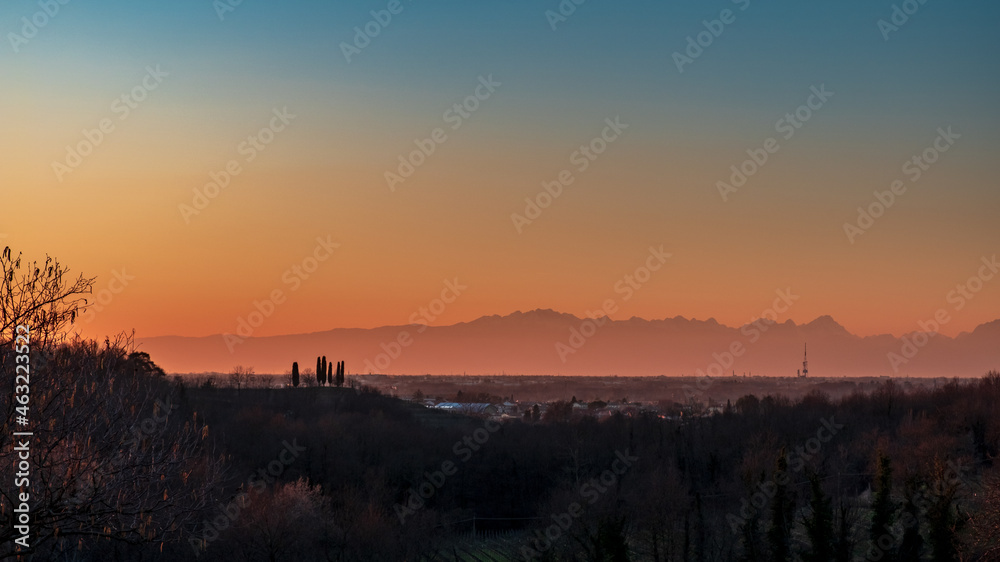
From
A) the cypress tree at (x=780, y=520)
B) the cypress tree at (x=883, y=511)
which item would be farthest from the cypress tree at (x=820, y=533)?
the cypress tree at (x=883, y=511)

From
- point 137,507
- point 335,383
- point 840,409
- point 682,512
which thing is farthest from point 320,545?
point 840,409

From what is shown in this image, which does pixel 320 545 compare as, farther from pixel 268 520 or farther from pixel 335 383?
pixel 335 383

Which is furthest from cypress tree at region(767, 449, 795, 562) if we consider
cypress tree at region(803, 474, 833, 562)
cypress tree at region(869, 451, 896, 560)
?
cypress tree at region(869, 451, 896, 560)

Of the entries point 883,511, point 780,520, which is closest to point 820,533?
point 780,520

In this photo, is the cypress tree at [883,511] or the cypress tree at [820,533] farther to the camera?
the cypress tree at [883,511]

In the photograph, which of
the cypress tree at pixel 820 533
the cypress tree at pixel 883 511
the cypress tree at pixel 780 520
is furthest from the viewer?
the cypress tree at pixel 883 511

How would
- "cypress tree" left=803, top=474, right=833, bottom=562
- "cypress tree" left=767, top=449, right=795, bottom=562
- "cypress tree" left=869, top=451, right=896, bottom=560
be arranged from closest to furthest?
"cypress tree" left=803, top=474, right=833, bottom=562
"cypress tree" left=767, top=449, right=795, bottom=562
"cypress tree" left=869, top=451, right=896, bottom=560

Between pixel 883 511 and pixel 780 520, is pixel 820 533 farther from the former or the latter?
pixel 883 511

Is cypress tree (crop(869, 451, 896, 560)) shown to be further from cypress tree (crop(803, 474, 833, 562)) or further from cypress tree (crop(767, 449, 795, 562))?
cypress tree (crop(767, 449, 795, 562))

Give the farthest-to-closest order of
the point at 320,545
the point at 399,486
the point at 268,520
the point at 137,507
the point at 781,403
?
1. the point at 781,403
2. the point at 399,486
3. the point at 320,545
4. the point at 268,520
5. the point at 137,507

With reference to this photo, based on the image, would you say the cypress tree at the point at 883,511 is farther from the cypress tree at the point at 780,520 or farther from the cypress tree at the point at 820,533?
the cypress tree at the point at 780,520

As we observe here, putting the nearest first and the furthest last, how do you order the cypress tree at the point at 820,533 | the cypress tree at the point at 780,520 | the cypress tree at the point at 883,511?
the cypress tree at the point at 820,533, the cypress tree at the point at 780,520, the cypress tree at the point at 883,511
